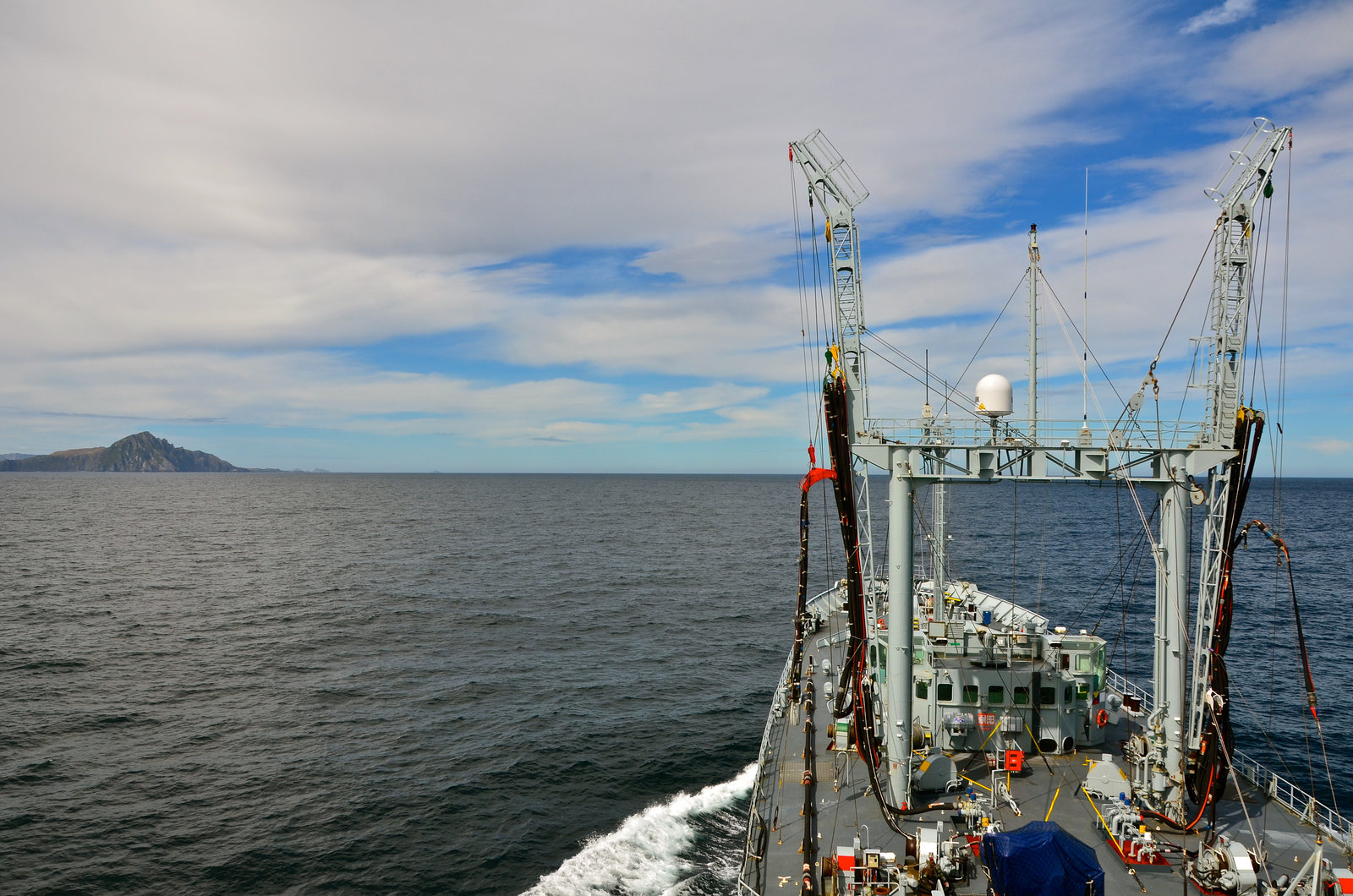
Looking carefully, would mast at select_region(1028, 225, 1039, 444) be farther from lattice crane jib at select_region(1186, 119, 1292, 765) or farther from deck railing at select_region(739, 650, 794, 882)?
deck railing at select_region(739, 650, 794, 882)

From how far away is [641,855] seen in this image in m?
30.3

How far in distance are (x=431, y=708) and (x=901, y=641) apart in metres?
32.9

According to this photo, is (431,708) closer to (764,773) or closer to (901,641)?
(764,773)

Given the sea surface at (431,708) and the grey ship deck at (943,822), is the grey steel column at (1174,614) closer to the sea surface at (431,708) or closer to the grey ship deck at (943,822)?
the grey ship deck at (943,822)

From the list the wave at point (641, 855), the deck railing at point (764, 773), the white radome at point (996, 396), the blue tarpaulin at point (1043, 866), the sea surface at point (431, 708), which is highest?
the white radome at point (996, 396)

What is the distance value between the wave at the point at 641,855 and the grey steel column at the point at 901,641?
10840 mm

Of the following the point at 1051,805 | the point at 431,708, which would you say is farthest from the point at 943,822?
the point at 431,708

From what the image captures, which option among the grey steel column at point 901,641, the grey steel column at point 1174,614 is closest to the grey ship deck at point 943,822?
the grey steel column at point 901,641

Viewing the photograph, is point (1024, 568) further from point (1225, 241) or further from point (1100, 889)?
point (1100, 889)

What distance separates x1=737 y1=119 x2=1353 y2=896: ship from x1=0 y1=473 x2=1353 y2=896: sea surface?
28.8ft

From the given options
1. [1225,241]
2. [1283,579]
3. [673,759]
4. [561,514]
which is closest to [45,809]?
[673,759]

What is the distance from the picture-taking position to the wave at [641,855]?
92.6 ft

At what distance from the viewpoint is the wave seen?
2823cm

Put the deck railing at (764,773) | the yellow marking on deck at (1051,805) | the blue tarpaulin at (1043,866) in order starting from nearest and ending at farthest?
the blue tarpaulin at (1043,866), the deck railing at (764,773), the yellow marking on deck at (1051,805)
